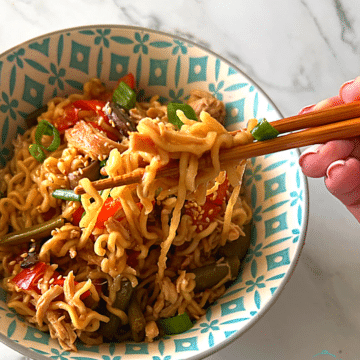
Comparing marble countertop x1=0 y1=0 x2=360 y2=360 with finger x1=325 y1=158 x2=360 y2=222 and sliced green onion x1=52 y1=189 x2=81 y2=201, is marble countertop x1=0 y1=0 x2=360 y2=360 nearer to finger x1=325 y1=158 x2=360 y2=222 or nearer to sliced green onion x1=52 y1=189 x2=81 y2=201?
finger x1=325 y1=158 x2=360 y2=222

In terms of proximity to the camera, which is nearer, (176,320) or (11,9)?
(176,320)

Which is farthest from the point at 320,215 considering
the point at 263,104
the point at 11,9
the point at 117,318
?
the point at 11,9

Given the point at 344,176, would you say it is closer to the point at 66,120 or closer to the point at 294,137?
the point at 294,137

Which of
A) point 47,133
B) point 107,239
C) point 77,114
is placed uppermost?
point 77,114

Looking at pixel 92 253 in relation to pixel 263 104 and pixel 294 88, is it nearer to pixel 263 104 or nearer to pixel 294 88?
pixel 263 104

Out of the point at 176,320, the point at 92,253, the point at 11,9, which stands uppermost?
the point at 11,9

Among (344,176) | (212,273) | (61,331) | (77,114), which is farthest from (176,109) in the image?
(61,331)

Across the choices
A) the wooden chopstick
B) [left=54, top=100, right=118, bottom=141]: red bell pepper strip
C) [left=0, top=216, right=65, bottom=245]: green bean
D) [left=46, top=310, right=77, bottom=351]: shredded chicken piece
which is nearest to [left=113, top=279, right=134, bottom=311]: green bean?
[left=46, top=310, right=77, bottom=351]: shredded chicken piece
